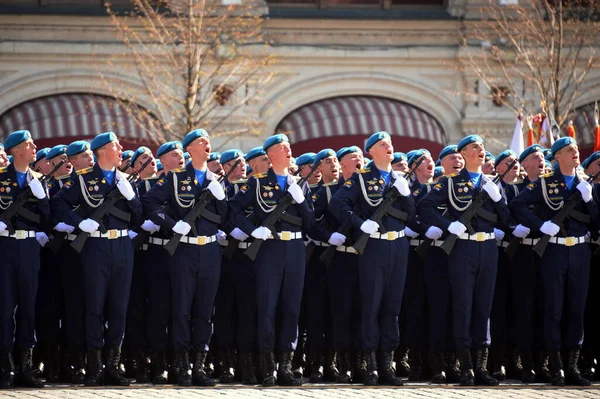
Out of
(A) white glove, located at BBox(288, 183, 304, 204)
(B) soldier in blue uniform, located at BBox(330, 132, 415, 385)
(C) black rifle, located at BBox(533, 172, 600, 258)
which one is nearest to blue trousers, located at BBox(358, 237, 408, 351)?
(B) soldier in blue uniform, located at BBox(330, 132, 415, 385)

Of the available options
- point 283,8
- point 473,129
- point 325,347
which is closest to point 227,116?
point 283,8

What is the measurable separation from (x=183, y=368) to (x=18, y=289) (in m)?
1.39

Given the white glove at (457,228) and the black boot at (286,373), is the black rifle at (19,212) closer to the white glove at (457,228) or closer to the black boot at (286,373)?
the black boot at (286,373)

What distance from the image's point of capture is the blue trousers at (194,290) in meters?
11.6

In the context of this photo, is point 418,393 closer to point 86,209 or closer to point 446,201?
point 446,201

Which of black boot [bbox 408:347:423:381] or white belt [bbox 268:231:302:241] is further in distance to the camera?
black boot [bbox 408:347:423:381]

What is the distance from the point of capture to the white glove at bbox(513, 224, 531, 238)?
39.3ft

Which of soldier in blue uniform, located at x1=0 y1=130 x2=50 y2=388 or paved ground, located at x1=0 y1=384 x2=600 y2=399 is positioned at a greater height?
soldier in blue uniform, located at x1=0 y1=130 x2=50 y2=388

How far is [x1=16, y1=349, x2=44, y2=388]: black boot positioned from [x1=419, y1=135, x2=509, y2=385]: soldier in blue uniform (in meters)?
→ 3.25

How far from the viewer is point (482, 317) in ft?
38.6

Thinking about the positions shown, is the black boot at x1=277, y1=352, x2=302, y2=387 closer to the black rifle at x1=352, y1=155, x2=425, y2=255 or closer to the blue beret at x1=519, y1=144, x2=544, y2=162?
the black rifle at x1=352, y1=155, x2=425, y2=255

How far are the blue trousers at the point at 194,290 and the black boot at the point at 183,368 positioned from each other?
0.16ft

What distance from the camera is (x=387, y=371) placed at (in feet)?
38.2

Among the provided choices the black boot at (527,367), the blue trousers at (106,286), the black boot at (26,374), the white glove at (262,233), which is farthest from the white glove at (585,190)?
the black boot at (26,374)
